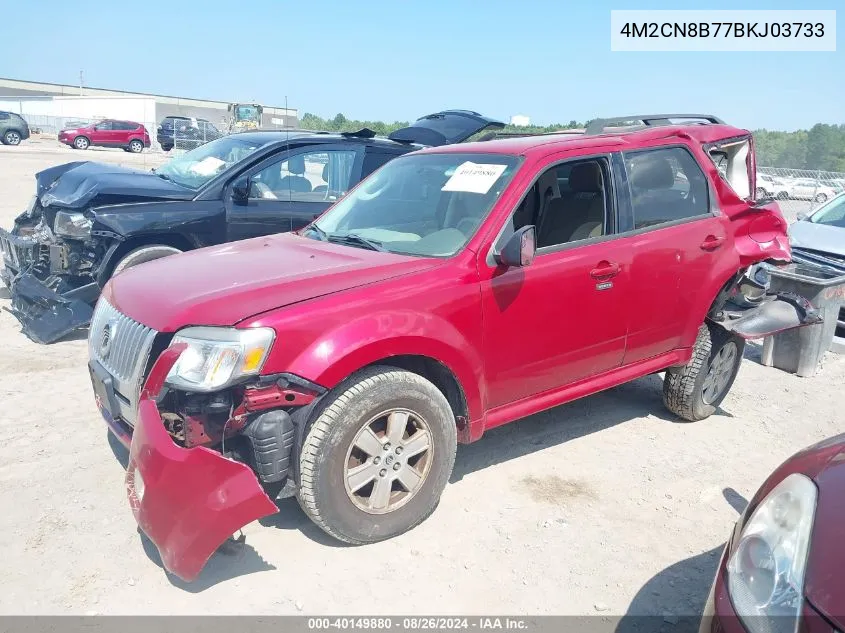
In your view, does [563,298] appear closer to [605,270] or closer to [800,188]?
[605,270]

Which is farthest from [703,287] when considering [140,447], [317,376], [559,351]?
[140,447]

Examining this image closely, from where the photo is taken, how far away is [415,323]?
10.5 ft

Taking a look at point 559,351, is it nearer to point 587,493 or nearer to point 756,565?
point 587,493

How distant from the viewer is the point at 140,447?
286 cm

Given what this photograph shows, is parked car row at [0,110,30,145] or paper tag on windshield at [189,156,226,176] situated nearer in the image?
paper tag on windshield at [189,156,226,176]

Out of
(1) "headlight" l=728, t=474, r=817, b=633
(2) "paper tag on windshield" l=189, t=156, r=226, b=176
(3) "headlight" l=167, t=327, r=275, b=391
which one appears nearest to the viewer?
(1) "headlight" l=728, t=474, r=817, b=633

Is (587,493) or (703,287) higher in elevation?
(703,287)

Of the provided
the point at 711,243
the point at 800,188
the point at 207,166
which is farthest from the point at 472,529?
the point at 800,188

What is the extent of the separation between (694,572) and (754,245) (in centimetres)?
249

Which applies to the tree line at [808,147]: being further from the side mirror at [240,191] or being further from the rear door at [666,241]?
the rear door at [666,241]

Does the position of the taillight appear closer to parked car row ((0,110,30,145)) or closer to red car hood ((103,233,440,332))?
red car hood ((103,233,440,332))

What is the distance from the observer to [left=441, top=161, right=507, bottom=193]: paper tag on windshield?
3.83 m

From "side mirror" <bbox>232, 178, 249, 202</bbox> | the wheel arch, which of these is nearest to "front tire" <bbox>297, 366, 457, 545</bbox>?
the wheel arch

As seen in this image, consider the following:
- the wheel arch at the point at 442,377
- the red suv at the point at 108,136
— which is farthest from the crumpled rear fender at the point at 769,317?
the red suv at the point at 108,136
